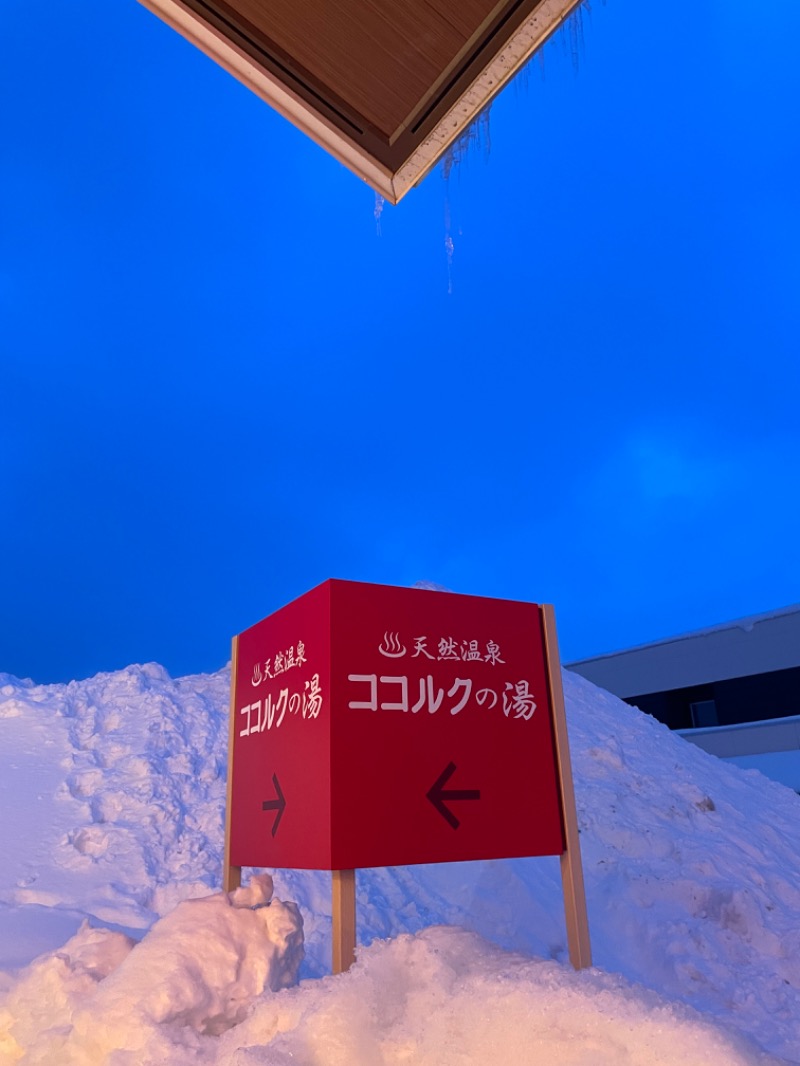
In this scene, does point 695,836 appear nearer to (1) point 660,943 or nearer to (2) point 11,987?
(1) point 660,943

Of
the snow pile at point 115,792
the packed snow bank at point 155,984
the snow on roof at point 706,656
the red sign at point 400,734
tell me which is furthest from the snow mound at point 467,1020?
the snow on roof at point 706,656

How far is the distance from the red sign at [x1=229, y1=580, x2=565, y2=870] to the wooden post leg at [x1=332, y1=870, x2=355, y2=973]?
0.22ft

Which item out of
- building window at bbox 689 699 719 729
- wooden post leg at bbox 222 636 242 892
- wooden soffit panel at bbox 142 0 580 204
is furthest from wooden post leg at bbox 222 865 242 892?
building window at bbox 689 699 719 729

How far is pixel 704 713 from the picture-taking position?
22.3 m

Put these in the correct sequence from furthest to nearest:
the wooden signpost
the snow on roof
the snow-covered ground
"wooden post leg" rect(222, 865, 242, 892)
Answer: the snow on roof < "wooden post leg" rect(222, 865, 242, 892) < the wooden signpost < the snow-covered ground

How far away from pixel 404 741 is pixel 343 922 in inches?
25.9

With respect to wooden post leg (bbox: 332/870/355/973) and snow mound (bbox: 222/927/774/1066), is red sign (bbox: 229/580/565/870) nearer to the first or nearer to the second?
wooden post leg (bbox: 332/870/355/973)

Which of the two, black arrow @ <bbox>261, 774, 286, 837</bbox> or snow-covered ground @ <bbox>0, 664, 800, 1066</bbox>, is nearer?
snow-covered ground @ <bbox>0, 664, 800, 1066</bbox>

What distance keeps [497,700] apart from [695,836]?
155 inches

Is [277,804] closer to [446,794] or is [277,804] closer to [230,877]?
[446,794]

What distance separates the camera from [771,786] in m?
8.52

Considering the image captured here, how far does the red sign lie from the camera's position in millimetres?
2920

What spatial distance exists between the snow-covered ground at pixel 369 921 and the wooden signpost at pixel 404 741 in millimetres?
345

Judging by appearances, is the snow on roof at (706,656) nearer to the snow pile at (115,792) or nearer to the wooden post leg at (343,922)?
the snow pile at (115,792)
